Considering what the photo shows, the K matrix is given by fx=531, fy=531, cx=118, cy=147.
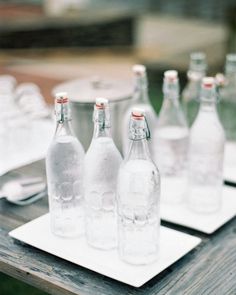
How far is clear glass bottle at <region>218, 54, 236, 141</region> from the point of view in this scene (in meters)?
1.36

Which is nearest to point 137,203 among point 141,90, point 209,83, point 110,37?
point 209,83

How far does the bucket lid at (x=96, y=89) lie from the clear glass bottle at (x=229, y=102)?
25 cm

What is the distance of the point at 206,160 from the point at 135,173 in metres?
0.23

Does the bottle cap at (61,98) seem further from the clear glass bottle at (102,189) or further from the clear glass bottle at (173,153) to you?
the clear glass bottle at (173,153)

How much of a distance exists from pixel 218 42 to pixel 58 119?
14.7 feet

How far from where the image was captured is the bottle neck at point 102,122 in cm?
84

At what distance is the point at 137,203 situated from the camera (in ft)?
2.76

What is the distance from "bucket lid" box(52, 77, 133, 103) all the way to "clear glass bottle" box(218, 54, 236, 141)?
0.25 meters

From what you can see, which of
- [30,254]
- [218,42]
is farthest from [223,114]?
[218,42]

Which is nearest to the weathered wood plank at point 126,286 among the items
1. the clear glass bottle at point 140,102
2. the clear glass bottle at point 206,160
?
the clear glass bottle at point 206,160

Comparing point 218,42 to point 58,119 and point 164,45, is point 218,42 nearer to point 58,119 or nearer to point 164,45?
point 164,45

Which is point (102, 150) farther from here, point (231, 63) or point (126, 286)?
point (231, 63)

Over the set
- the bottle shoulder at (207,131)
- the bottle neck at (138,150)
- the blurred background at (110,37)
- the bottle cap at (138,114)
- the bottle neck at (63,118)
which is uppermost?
the bottle cap at (138,114)

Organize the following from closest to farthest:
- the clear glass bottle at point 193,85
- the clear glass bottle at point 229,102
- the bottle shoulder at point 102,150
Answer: the bottle shoulder at point 102,150, the clear glass bottle at point 193,85, the clear glass bottle at point 229,102
